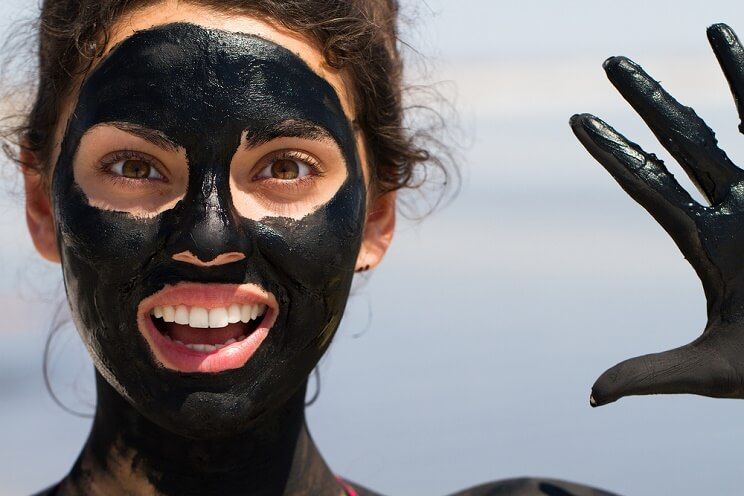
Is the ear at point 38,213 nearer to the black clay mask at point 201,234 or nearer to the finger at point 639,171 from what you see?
the black clay mask at point 201,234

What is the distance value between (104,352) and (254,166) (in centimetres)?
49

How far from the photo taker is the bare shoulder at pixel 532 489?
11.4ft

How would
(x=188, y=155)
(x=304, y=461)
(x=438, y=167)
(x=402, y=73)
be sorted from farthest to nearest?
(x=438, y=167) → (x=402, y=73) → (x=304, y=461) → (x=188, y=155)

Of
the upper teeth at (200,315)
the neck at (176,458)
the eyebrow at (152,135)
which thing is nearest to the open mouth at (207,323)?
the upper teeth at (200,315)

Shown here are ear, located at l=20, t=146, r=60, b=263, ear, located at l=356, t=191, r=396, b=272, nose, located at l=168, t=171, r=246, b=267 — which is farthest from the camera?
ear, located at l=356, t=191, r=396, b=272

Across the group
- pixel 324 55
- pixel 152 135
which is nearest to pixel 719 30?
pixel 324 55

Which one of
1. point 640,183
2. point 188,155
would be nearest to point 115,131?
point 188,155

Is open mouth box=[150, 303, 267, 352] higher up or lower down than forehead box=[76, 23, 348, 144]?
lower down

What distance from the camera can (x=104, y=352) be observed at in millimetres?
3082

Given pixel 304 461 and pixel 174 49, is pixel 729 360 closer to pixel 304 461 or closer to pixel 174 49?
pixel 304 461

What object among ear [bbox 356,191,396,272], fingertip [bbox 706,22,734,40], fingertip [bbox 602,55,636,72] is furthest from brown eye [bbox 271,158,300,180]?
fingertip [bbox 706,22,734,40]

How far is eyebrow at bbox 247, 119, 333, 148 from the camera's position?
303cm

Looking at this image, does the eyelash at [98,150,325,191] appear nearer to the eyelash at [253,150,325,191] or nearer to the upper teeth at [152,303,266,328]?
the eyelash at [253,150,325,191]

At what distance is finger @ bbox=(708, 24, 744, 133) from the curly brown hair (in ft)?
2.51
